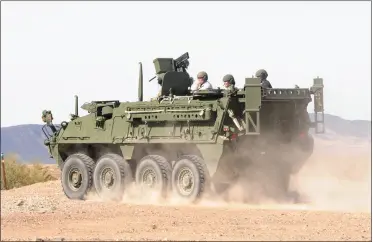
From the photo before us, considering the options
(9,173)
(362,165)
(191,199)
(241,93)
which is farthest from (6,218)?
(9,173)

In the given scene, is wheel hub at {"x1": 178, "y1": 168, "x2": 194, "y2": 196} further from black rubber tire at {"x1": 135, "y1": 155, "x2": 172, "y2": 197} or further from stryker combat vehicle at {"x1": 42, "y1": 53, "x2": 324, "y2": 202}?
black rubber tire at {"x1": 135, "y1": 155, "x2": 172, "y2": 197}

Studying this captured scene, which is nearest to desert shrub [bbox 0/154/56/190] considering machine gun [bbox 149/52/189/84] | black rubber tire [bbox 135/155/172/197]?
machine gun [bbox 149/52/189/84]

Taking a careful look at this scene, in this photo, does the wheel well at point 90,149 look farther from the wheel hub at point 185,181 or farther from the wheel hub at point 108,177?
the wheel hub at point 185,181

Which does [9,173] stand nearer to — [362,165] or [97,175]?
[97,175]

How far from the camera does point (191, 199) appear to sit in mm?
19766

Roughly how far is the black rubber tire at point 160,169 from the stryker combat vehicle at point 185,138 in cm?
2

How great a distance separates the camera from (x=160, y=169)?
20.7m

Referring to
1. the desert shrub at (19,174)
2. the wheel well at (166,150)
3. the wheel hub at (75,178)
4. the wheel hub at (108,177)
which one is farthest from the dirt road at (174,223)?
the desert shrub at (19,174)

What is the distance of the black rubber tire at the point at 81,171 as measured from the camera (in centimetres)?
2269

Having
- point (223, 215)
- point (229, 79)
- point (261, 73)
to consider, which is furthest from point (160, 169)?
point (223, 215)

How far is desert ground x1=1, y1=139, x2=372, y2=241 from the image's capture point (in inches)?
563

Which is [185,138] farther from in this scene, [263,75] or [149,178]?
[263,75]

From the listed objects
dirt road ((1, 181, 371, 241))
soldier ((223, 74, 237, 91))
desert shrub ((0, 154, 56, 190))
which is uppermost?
soldier ((223, 74, 237, 91))

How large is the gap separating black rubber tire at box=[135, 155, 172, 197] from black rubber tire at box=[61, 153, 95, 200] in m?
2.05
